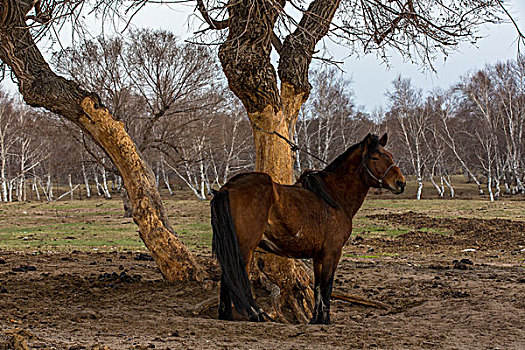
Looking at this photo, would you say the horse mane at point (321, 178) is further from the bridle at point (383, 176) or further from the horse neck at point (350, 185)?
the bridle at point (383, 176)

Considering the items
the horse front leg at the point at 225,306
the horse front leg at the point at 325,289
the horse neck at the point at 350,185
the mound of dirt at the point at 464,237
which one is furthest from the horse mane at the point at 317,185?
the mound of dirt at the point at 464,237

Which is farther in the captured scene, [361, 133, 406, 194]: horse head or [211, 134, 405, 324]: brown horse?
[361, 133, 406, 194]: horse head

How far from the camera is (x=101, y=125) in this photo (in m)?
6.80

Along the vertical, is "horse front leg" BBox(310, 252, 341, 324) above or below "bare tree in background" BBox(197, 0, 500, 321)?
below

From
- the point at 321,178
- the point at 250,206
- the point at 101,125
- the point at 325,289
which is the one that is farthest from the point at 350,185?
the point at 101,125

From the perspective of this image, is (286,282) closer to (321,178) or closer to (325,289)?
(325,289)

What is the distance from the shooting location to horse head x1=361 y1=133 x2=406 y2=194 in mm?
5039

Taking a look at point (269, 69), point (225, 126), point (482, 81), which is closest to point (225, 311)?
point (269, 69)

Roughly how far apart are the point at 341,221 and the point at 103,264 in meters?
5.33

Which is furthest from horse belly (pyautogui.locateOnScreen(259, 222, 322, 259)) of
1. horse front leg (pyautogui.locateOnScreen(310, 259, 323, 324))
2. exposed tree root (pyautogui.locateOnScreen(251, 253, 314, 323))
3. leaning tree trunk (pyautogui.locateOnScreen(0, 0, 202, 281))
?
leaning tree trunk (pyautogui.locateOnScreen(0, 0, 202, 281))

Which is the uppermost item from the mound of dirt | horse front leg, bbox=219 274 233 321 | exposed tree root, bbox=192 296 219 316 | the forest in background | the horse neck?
the forest in background

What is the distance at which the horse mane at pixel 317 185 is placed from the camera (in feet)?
16.9

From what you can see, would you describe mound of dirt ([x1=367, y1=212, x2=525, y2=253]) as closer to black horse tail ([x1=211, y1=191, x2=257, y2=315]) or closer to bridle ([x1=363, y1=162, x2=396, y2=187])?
bridle ([x1=363, y1=162, x2=396, y2=187])

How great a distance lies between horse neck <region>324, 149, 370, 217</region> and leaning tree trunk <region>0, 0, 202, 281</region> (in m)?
2.51
